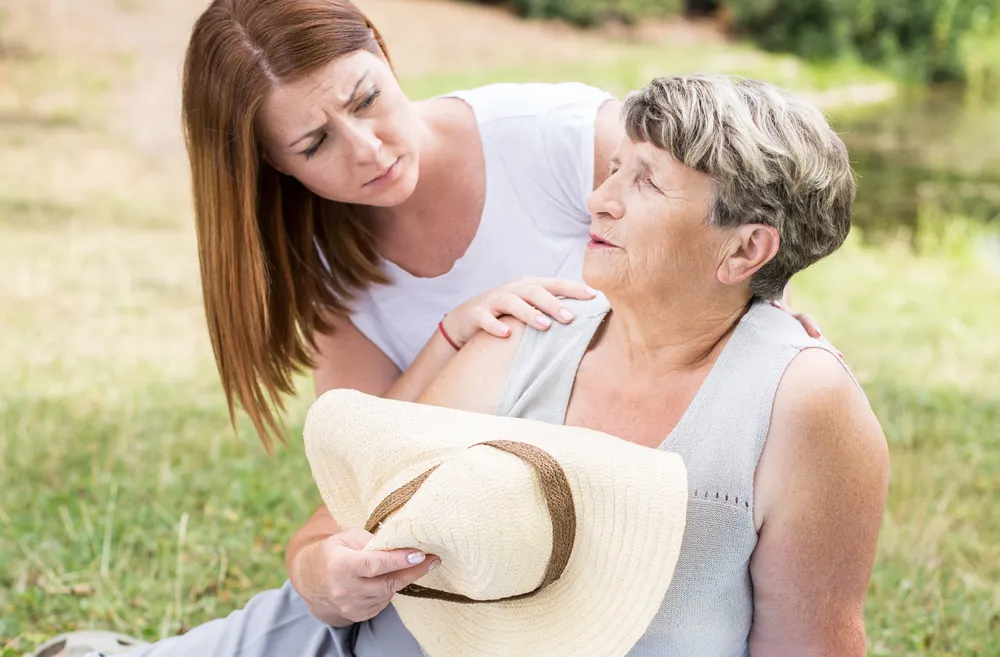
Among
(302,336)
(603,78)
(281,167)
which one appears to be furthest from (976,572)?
(603,78)

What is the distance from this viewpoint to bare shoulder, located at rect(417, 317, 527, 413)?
82.7 inches

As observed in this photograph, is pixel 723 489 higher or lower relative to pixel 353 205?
lower

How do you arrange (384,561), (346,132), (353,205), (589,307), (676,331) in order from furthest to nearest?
(353,205), (346,132), (589,307), (676,331), (384,561)

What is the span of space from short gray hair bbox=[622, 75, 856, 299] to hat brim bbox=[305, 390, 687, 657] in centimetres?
43

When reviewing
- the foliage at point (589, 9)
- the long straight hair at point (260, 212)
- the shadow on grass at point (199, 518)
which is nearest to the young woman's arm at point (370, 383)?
the long straight hair at point (260, 212)

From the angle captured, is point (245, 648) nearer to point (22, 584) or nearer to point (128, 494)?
point (22, 584)

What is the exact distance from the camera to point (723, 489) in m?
1.80

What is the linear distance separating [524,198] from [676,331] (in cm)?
88

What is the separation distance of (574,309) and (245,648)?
3.12 feet

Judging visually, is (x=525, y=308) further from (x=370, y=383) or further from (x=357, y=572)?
(x=370, y=383)

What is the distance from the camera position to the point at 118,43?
12.5 metres

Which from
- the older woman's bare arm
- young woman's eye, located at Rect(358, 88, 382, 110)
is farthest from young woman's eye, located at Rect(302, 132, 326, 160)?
the older woman's bare arm

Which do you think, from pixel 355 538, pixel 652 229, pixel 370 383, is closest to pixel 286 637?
→ pixel 355 538

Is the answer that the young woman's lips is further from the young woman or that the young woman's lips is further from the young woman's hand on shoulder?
the young woman's hand on shoulder
